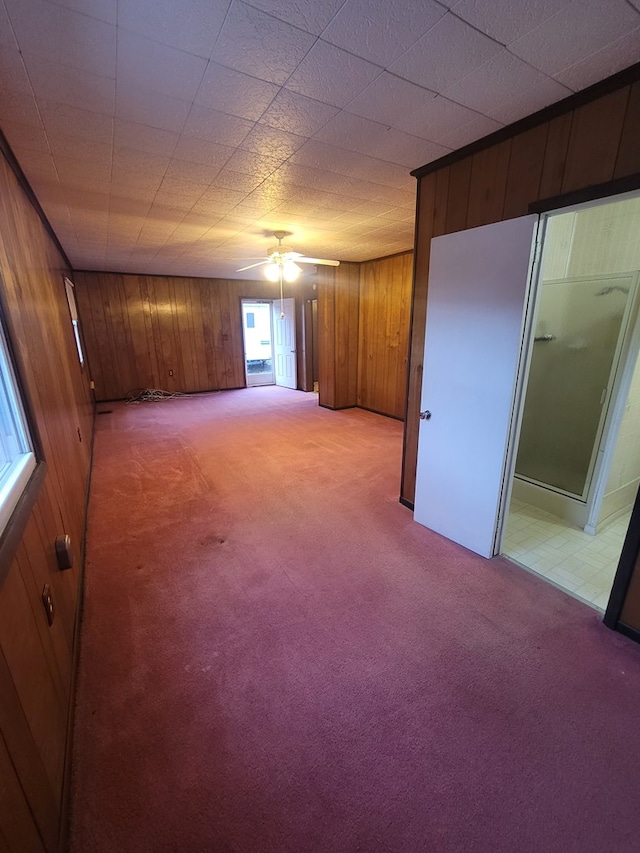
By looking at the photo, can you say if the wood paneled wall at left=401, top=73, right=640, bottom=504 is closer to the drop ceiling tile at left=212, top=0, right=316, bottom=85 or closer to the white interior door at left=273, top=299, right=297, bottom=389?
the drop ceiling tile at left=212, top=0, right=316, bottom=85

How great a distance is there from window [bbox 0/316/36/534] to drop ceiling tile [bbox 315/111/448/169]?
1.79m

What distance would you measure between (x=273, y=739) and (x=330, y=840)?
342 millimetres

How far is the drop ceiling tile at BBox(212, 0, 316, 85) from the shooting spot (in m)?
1.16

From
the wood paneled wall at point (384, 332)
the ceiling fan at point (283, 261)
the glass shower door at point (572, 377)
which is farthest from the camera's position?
the wood paneled wall at point (384, 332)

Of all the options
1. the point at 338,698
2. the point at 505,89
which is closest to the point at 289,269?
the point at 505,89

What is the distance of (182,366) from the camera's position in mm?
7383

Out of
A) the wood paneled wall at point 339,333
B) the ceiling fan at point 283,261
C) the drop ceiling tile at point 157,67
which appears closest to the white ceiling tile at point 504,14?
the drop ceiling tile at point 157,67

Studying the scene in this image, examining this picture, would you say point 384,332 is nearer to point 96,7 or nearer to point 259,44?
point 259,44

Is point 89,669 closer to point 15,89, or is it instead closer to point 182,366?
point 15,89

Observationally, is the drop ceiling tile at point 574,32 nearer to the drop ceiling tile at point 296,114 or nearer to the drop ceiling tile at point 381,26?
the drop ceiling tile at point 381,26

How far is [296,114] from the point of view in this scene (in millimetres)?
1697

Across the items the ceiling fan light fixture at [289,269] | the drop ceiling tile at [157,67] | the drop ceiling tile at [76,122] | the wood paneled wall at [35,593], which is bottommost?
the wood paneled wall at [35,593]

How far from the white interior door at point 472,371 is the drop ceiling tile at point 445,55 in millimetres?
745

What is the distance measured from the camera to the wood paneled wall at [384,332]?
16.9 ft
